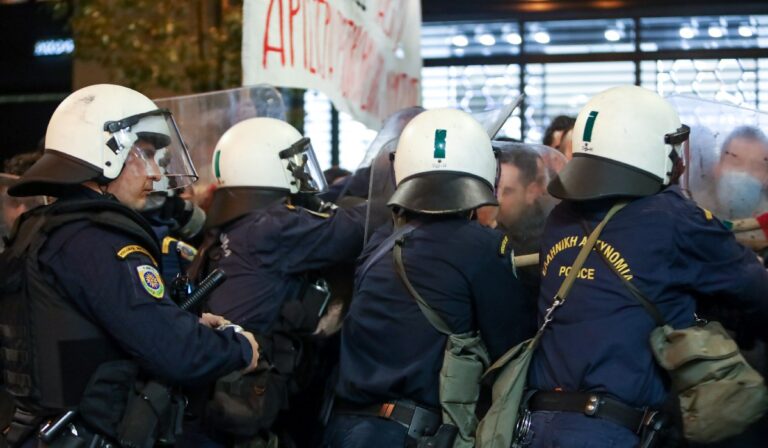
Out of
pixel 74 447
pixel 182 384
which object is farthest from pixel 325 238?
pixel 74 447

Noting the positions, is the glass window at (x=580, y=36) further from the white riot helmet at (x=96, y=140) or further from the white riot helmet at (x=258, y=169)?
the white riot helmet at (x=96, y=140)

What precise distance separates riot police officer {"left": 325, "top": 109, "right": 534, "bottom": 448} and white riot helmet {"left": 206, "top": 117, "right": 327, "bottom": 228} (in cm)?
96

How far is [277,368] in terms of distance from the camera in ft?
16.6

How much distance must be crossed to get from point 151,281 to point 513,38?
20.5 feet

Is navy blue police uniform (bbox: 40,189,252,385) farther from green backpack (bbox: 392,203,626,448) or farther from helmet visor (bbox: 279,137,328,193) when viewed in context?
helmet visor (bbox: 279,137,328,193)

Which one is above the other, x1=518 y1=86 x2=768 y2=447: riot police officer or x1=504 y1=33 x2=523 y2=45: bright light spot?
x1=504 y1=33 x2=523 y2=45: bright light spot

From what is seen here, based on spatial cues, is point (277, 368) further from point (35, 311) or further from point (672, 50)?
point (672, 50)

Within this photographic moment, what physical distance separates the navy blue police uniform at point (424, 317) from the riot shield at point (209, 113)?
1745mm

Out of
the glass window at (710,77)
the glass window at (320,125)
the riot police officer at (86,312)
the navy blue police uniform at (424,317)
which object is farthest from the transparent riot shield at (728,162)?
the glass window at (320,125)

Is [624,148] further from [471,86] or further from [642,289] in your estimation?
[471,86]

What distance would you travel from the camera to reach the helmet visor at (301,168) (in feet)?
17.5

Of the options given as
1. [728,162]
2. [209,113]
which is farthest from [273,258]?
[728,162]

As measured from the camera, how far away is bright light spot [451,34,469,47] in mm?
9703

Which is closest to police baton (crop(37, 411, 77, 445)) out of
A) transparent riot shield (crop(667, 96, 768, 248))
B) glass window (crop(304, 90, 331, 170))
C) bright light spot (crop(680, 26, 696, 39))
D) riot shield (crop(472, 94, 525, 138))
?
riot shield (crop(472, 94, 525, 138))
